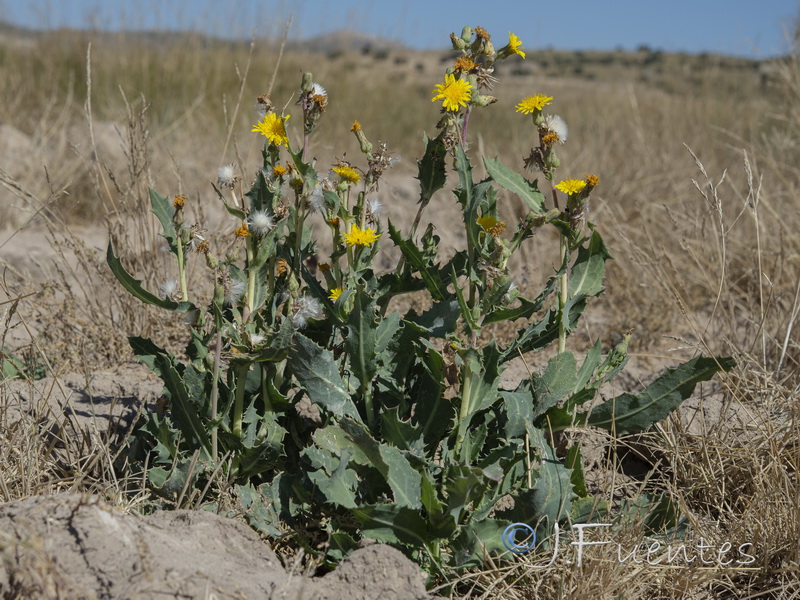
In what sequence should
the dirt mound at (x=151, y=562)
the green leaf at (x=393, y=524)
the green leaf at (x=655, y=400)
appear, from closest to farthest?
the dirt mound at (x=151, y=562)
the green leaf at (x=393, y=524)
the green leaf at (x=655, y=400)

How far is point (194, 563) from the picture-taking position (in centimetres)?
137

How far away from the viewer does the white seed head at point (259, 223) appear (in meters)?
1.60

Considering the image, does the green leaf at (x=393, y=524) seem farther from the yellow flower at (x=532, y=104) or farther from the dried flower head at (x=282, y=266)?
the yellow flower at (x=532, y=104)

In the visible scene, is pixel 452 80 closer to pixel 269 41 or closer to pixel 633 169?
pixel 633 169

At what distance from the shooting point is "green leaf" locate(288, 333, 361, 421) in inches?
63.8

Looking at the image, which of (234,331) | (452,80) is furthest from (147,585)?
(452,80)

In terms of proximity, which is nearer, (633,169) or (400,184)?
(633,169)

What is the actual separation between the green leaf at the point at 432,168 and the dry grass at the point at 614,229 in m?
0.69

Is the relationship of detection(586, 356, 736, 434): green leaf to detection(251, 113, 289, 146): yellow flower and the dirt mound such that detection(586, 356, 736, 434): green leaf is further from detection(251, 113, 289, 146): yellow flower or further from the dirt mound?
detection(251, 113, 289, 146): yellow flower

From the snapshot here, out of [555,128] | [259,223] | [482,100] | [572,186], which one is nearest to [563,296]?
[572,186]

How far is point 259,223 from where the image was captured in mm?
1596

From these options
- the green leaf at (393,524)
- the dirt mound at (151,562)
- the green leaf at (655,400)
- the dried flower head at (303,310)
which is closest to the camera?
the dirt mound at (151,562)

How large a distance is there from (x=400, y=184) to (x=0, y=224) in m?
2.39

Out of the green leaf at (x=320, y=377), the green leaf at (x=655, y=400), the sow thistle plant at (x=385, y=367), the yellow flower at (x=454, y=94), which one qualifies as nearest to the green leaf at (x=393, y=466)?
the sow thistle plant at (x=385, y=367)
